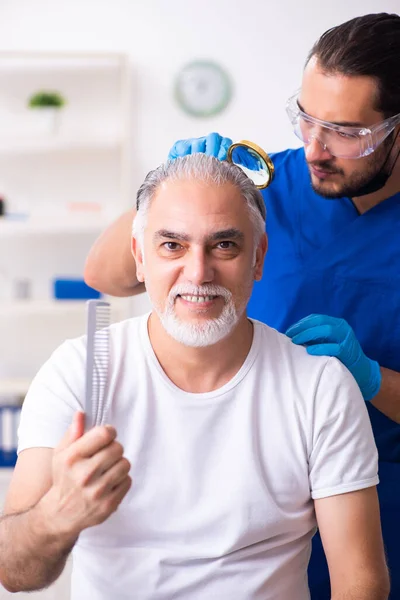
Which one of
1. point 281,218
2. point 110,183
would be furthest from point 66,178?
point 281,218

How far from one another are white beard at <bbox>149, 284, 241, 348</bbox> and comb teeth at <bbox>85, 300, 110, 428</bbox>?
0.12 metres

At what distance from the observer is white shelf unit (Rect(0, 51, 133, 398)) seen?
3.86 metres

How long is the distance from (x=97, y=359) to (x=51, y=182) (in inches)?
113

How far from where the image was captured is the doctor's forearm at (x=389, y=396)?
1518 millimetres

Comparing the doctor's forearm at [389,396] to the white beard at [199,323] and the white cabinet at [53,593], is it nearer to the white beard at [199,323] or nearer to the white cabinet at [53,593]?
the white beard at [199,323]

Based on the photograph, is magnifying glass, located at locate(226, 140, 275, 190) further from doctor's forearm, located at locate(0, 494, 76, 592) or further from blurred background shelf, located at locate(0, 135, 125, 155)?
blurred background shelf, located at locate(0, 135, 125, 155)

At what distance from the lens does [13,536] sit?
1146mm

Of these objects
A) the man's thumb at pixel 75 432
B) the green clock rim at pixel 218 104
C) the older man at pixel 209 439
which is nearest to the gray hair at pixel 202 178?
the older man at pixel 209 439

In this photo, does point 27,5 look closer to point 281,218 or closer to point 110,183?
point 110,183

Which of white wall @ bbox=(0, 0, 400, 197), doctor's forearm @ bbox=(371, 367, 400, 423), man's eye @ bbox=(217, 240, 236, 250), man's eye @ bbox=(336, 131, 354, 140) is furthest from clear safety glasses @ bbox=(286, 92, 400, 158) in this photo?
white wall @ bbox=(0, 0, 400, 197)

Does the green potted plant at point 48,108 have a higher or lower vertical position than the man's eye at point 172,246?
lower

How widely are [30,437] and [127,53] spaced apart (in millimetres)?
3046

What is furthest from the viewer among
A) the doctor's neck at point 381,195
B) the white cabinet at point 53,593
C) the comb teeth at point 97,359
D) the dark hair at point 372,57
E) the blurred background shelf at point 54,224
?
the blurred background shelf at point 54,224

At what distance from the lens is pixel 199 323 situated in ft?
4.26
